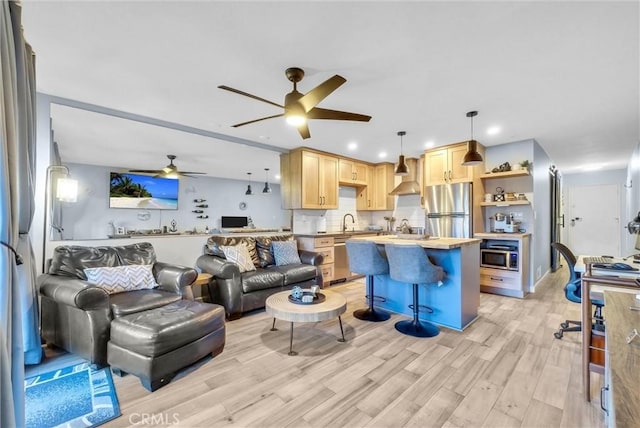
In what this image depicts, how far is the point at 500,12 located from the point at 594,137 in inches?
163

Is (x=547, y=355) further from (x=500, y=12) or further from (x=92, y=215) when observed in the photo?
(x=92, y=215)

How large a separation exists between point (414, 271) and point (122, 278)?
9.44ft

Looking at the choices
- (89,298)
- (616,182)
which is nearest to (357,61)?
(89,298)

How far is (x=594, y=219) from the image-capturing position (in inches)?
299

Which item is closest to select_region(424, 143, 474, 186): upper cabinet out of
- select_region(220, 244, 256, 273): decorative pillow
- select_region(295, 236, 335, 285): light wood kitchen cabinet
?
select_region(295, 236, 335, 285): light wood kitchen cabinet

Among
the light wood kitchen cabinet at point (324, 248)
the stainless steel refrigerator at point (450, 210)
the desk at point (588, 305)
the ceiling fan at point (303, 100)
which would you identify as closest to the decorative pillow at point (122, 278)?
the ceiling fan at point (303, 100)

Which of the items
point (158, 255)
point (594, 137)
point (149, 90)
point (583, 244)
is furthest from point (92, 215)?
point (583, 244)

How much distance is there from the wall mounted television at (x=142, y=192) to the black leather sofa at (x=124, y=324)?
15.1 ft

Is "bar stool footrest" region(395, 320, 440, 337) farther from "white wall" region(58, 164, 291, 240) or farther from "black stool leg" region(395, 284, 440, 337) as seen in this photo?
"white wall" region(58, 164, 291, 240)

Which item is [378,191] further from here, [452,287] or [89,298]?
[89,298]

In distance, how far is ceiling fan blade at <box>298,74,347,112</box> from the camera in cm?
213

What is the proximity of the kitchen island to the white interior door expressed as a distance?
21.9 feet

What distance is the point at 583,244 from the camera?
776cm

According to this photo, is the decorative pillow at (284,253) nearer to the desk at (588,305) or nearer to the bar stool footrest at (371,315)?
the bar stool footrest at (371,315)
